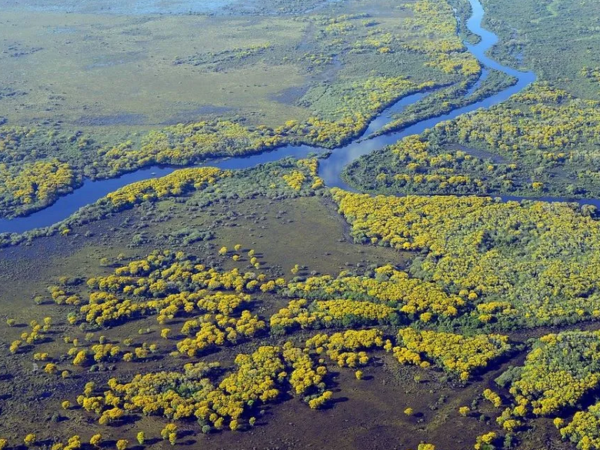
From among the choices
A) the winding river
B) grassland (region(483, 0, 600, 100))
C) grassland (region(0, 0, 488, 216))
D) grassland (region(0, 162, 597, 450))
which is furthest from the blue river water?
grassland (region(483, 0, 600, 100))

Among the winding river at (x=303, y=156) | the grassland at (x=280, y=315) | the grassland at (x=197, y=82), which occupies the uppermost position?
the grassland at (x=197, y=82)

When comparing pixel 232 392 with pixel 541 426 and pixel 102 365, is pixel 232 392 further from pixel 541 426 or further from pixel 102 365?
pixel 541 426

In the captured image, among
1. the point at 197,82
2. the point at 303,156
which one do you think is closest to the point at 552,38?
the point at 303,156

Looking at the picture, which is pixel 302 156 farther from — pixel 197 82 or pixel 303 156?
pixel 197 82

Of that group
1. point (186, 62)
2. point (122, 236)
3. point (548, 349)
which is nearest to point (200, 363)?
point (122, 236)

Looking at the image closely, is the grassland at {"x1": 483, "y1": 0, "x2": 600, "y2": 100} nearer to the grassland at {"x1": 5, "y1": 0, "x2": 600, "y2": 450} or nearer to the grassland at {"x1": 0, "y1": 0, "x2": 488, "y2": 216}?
the grassland at {"x1": 5, "y1": 0, "x2": 600, "y2": 450}

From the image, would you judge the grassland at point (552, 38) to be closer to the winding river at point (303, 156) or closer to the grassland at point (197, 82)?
the winding river at point (303, 156)

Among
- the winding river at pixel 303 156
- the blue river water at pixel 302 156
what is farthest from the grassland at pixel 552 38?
the blue river water at pixel 302 156

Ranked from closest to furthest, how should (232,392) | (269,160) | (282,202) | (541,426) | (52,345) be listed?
(541,426) → (232,392) → (52,345) → (282,202) → (269,160)

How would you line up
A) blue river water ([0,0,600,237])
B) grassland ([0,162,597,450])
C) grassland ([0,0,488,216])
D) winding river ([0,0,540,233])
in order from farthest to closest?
1. grassland ([0,0,488,216])
2. winding river ([0,0,540,233])
3. blue river water ([0,0,600,237])
4. grassland ([0,162,597,450])
